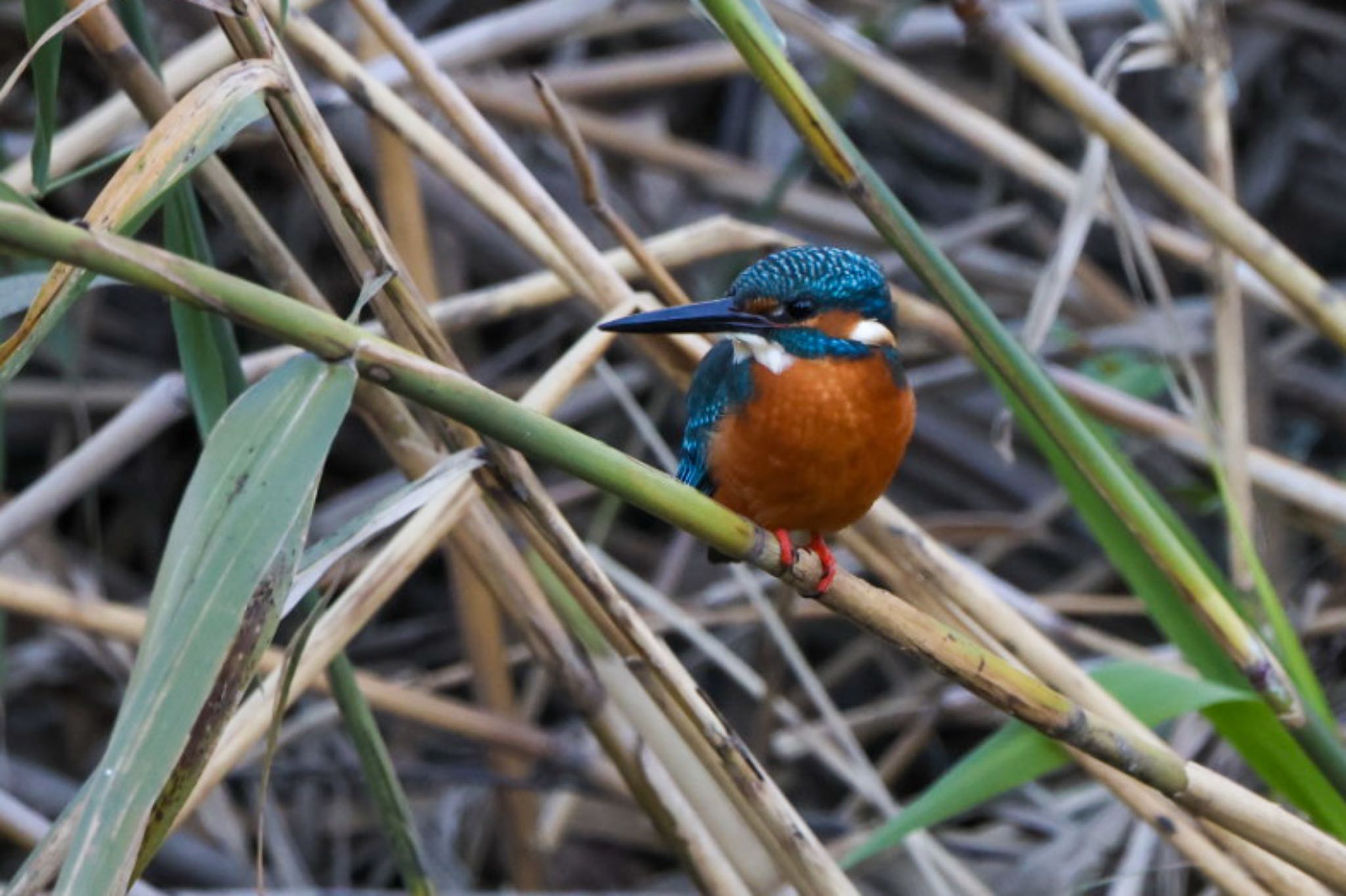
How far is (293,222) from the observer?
3.37m

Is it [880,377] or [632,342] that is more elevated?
[632,342]

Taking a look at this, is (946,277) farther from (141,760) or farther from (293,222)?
(293,222)

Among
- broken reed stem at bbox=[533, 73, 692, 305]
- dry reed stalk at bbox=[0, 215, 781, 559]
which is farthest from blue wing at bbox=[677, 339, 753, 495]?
dry reed stalk at bbox=[0, 215, 781, 559]

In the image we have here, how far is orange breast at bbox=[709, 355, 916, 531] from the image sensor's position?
1471 mm

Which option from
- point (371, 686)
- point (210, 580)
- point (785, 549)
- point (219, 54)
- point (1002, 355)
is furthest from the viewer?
point (371, 686)

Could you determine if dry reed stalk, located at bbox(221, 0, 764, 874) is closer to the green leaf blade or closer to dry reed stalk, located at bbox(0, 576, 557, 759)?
the green leaf blade

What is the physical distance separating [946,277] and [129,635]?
1.29 metres

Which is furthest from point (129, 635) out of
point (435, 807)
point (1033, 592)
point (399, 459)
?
point (1033, 592)

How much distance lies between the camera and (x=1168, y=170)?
5.97 ft

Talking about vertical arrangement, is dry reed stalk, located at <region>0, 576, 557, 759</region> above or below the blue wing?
above

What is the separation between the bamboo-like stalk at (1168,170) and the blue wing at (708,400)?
496 mm

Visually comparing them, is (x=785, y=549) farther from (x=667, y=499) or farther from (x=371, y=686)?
(x=371, y=686)

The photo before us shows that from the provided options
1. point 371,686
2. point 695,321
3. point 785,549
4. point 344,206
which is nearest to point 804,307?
point 695,321

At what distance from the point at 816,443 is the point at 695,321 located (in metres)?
0.16
